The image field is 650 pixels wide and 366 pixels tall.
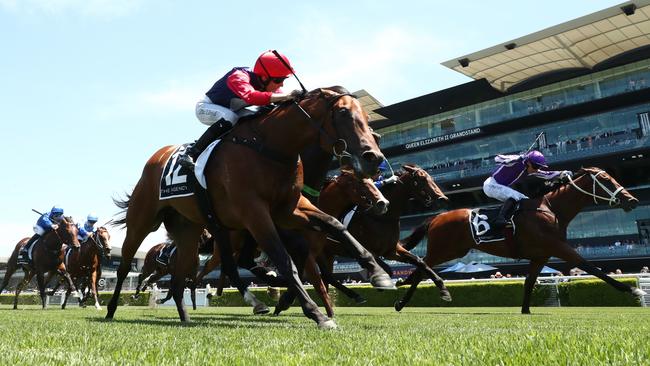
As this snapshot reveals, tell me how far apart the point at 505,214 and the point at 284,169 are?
597 cm

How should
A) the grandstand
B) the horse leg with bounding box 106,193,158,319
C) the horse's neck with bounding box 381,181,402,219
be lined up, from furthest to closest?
1. the grandstand
2. the horse's neck with bounding box 381,181,402,219
3. the horse leg with bounding box 106,193,158,319

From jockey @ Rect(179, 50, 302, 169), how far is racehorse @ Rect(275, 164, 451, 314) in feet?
10.4

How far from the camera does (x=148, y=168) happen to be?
5.91 metres

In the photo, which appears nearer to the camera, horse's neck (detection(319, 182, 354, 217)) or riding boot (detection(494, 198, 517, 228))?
horse's neck (detection(319, 182, 354, 217))

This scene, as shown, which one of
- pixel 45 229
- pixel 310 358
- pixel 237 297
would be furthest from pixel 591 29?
pixel 310 358

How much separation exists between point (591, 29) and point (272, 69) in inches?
1463

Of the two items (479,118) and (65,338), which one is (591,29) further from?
(65,338)

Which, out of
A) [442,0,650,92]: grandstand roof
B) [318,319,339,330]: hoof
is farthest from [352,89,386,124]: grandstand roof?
[318,319,339,330]: hoof

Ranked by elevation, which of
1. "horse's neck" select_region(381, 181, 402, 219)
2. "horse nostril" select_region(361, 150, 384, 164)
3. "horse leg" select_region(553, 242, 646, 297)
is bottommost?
"horse leg" select_region(553, 242, 646, 297)

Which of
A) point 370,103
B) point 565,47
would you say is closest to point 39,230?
point 565,47

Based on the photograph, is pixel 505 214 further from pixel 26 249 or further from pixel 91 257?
pixel 26 249

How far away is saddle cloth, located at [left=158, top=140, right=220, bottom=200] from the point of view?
4.81 meters

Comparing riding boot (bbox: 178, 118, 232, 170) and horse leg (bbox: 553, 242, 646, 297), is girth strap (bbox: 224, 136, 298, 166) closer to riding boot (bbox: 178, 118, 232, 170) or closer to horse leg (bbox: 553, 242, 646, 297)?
riding boot (bbox: 178, 118, 232, 170)

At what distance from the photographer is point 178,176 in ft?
17.2
